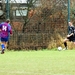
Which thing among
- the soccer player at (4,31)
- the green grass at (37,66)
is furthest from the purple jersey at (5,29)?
the green grass at (37,66)

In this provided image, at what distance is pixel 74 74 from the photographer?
370 inches

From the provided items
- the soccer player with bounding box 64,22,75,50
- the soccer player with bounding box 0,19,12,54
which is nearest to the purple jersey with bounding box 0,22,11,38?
the soccer player with bounding box 0,19,12,54

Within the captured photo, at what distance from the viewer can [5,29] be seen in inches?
779

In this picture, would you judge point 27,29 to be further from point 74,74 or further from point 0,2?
point 74,74

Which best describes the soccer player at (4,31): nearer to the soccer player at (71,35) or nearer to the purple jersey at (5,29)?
the purple jersey at (5,29)

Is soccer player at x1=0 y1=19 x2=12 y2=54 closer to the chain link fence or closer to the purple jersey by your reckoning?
the purple jersey

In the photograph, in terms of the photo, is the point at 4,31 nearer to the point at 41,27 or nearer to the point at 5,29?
the point at 5,29

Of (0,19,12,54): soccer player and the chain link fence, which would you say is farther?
the chain link fence

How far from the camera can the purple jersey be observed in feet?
64.5

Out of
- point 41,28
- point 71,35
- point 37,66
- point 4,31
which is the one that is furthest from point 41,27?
point 37,66

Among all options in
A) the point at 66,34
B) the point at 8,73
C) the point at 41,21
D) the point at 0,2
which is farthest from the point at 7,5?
the point at 8,73

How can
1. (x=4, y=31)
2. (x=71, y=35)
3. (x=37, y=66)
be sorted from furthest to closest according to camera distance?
1. (x=71, y=35)
2. (x=4, y=31)
3. (x=37, y=66)

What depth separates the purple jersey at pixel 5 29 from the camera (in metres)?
19.7

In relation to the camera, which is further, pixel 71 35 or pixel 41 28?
pixel 41 28
